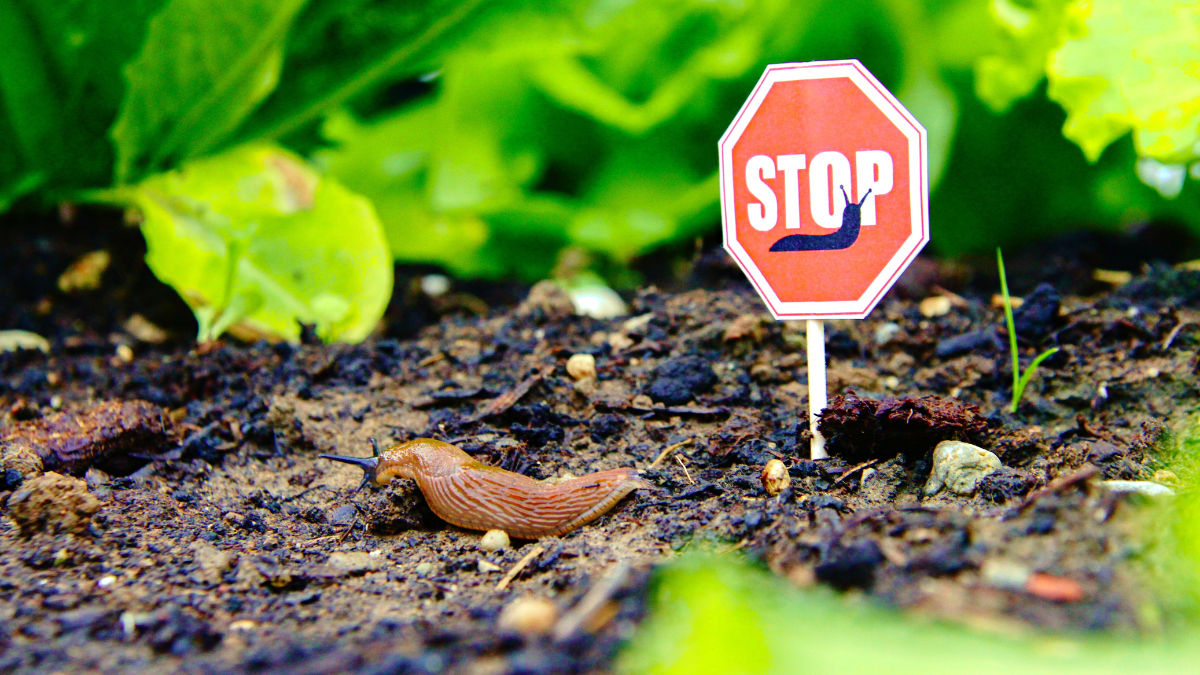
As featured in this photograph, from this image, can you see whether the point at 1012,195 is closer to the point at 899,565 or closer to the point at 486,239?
the point at 486,239

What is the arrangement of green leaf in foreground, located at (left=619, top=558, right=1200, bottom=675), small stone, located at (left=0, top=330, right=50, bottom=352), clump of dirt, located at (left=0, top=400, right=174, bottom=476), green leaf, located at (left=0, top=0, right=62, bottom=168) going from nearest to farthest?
1. green leaf in foreground, located at (left=619, top=558, right=1200, bottom=675)
2. clump of dirt, located at (left=0, top=400, right=174, bottom=476)
3. green leaf, located at (left=0, top=0, right=62, bottom=168)
4. small stone, located at (left=0, top=330, right=50, bottom=352)

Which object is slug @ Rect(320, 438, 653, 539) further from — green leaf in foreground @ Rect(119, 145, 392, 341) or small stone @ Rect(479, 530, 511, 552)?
green leaf in foreground @ Rect(119, 145, 392, 341)

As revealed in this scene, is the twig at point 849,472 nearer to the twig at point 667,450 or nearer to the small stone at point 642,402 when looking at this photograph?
the twig at point 667,450

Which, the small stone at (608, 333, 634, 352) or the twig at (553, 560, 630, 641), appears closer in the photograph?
the twig at (553, 560, 630, 641)

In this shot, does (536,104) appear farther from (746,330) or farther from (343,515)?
(343,515)

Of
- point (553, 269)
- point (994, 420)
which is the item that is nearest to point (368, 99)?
point (553, 269)

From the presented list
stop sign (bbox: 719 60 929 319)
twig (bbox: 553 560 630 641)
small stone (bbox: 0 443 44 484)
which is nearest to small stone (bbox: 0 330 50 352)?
small stone (bbox: 0 443 44 484)

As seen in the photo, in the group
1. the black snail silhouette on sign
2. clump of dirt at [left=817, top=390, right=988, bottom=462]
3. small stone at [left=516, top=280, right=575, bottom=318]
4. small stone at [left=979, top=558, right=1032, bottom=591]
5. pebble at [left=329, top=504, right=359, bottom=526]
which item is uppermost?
the black snail silhouette on sign
